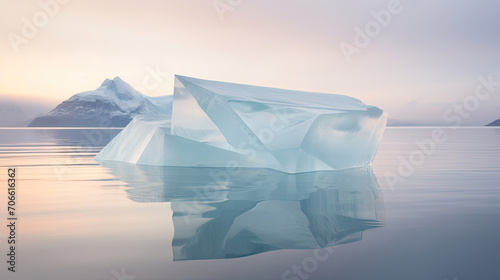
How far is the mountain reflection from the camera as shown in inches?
145

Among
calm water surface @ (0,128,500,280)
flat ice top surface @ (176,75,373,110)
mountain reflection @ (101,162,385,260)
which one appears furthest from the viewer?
flat ice top surface @ (176,75,373,110)

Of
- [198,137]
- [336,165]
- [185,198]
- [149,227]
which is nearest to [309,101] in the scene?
[336,165]

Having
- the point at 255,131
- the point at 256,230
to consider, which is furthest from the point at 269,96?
the point at 256,230

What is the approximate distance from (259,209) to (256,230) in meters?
1.14

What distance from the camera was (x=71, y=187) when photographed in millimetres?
7395

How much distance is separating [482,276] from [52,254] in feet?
10.1

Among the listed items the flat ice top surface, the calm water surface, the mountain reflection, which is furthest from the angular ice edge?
the calm water surface

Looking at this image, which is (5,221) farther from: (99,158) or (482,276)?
(99,158)

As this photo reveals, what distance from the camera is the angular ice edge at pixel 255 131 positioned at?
10.1m

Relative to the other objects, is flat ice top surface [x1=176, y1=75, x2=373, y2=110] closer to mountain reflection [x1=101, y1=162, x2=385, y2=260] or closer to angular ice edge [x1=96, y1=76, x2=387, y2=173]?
angular ice edge [x1=96, y1=76, x2=387, y2=173]

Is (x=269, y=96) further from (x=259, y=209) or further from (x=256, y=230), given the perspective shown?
(x=256, y=230)

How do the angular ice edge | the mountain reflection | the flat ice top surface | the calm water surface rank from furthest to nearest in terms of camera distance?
1. the flat ice top surface
2. the angular ice edge
3. the mountain reflection
4. the calm water surface

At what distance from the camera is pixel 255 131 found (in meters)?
9.94

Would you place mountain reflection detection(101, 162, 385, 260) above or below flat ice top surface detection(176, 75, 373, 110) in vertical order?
below
